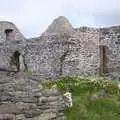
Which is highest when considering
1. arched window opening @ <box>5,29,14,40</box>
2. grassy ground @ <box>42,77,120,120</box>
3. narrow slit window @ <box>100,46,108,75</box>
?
arched window opening @ <box>5,29,14,40</box>

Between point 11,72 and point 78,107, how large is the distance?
2.52 m

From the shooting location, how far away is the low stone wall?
11352 mm

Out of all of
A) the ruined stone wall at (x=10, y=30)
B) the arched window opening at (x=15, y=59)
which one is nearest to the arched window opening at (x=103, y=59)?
the arched window opening at (x=15, y=59)

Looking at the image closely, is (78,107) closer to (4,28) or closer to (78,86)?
(78,86)

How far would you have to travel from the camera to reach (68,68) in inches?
879

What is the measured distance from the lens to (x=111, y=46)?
2248 cm

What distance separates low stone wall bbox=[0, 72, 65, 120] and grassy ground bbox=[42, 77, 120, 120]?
0.64m

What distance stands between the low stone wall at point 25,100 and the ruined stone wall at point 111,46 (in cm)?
981

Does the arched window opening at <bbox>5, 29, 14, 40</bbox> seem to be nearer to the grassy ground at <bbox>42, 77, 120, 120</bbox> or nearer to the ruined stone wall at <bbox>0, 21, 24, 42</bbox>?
the ruined stone wall at <bbox>0, 21, 24, 42</bbox>

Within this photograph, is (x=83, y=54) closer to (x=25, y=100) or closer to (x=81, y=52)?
(x=81, y=52)

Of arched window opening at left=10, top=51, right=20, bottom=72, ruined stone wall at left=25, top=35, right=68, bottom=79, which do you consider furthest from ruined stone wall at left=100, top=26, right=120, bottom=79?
arched window opening at left=10, top=51, right=20, bottom=72

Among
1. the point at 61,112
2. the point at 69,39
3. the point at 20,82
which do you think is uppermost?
the point at 69,39

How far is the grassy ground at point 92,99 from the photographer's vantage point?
12984 mm

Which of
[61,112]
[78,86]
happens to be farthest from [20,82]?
[78,86]
